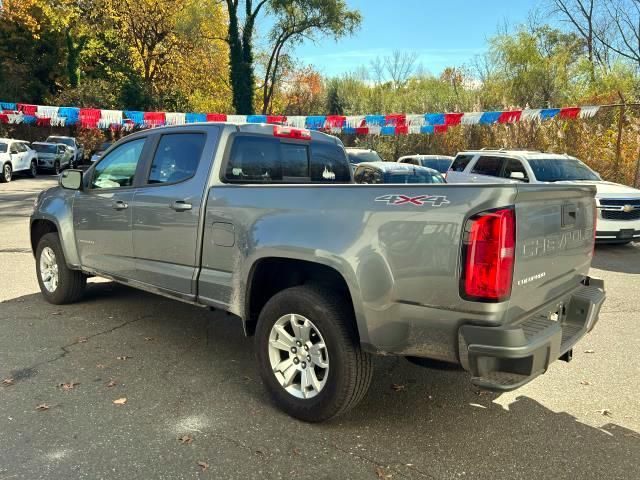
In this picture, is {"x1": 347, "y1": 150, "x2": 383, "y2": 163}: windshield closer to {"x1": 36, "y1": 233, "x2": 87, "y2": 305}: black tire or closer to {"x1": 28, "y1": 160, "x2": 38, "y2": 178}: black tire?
{"x1": 36, "y1": 233, "x2": 87, "y2": 305}: black tire

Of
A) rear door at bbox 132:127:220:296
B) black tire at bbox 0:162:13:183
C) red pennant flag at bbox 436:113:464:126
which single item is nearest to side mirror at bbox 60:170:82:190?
rear door at bbox 132:127:220:296

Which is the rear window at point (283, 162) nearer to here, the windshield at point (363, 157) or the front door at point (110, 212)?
the front door at point (110, 212)

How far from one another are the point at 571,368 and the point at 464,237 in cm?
239

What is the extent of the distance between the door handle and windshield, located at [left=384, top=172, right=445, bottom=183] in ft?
27.3

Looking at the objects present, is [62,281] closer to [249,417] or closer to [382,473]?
[249,417]

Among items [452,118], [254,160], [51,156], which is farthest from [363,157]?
[51,156]

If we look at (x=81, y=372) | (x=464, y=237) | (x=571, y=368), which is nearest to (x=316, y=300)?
(x=464, y=237)

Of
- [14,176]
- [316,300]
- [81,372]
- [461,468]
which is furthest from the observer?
[14,176]

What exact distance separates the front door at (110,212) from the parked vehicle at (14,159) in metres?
18.6

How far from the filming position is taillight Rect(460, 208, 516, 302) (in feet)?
8.59

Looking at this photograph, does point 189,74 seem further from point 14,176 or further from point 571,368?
point 571,368

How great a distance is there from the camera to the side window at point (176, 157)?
13.8 ft

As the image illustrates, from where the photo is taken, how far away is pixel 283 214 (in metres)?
3.39

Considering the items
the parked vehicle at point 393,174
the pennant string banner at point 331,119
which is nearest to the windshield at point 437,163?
the pennant string banner at point 331,119
